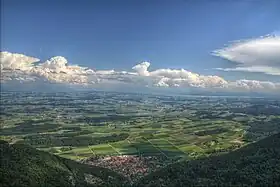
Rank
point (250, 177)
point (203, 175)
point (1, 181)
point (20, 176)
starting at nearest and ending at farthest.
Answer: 1. point (1, 181)
2. point (20, 176)
3. point (250, 177)
4. point (203, 175)

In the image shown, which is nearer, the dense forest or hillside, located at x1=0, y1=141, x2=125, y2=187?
hillside, located at x1=0, y1=141, x2=125, y2=187

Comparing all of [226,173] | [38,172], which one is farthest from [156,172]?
[38,172]

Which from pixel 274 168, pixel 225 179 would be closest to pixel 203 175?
pixel 225 179

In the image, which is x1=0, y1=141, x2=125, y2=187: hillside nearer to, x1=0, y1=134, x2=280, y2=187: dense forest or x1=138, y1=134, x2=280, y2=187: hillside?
x1=0, y1=134, x2=280, y2=187: dense forest

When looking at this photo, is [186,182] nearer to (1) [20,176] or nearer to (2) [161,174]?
(2) [161,174]

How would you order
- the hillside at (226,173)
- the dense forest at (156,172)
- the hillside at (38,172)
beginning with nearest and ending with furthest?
the hillside at (38,172), the dense forest at (156,172), the hillside at (226,173)

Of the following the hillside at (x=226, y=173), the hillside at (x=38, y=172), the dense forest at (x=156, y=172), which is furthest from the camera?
the hillside at (x=226, y=173)

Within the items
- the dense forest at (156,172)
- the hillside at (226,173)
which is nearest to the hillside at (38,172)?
the dense forest at (156,172)

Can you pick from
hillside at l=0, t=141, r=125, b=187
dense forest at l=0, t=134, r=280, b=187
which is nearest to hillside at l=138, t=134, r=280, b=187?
dense forest at l=0, t=134, r=280, b=187

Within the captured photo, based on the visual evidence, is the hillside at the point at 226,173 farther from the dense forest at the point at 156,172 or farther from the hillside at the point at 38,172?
the hillside at the point at 38,172
